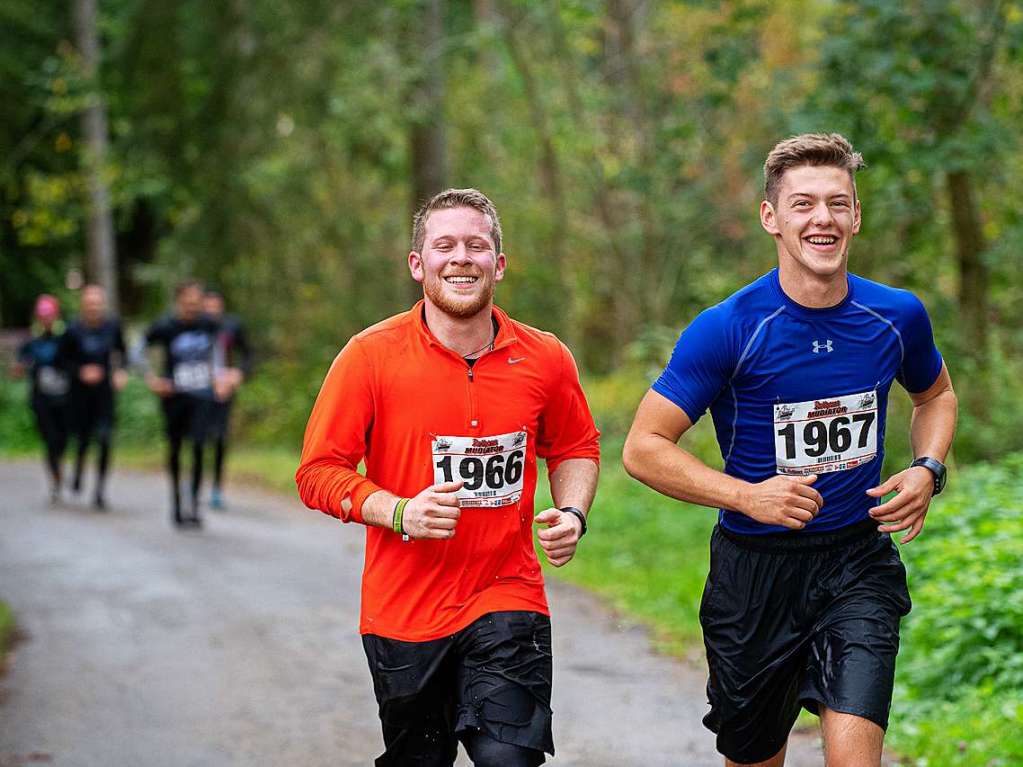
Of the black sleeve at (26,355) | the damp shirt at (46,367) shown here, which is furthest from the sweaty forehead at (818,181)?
the black sleeve at (26,355)

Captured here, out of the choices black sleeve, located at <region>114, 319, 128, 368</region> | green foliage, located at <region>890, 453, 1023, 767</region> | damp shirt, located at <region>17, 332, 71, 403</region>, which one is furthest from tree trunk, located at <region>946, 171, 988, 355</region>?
damp shirt, located at <region>17, 332, 71, 403</region>

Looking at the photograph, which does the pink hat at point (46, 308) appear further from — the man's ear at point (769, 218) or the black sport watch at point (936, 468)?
the black sport watch at point (936, 468)

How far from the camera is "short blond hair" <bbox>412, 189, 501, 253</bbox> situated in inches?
178

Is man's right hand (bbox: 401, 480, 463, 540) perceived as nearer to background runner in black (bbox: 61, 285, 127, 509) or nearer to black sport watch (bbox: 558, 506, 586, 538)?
black sport watch (bbox: 558, 506, 586, 538)

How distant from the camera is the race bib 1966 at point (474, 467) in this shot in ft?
14.5

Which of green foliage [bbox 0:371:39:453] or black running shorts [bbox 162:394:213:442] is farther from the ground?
black running shorts [bbox 162:394:213:442]

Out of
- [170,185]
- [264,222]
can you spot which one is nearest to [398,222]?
[264,222]

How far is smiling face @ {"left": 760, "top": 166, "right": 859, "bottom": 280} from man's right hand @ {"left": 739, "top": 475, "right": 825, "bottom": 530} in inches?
25.7

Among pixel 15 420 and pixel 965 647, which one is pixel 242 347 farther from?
pixel 15 420

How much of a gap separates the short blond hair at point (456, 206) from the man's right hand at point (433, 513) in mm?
811

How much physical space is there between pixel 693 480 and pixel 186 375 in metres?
9.86

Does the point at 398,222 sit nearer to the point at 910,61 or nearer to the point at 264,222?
the point at 264,222

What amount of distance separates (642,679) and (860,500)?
382cm

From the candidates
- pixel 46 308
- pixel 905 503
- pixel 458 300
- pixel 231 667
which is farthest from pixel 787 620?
pixel 46 308
